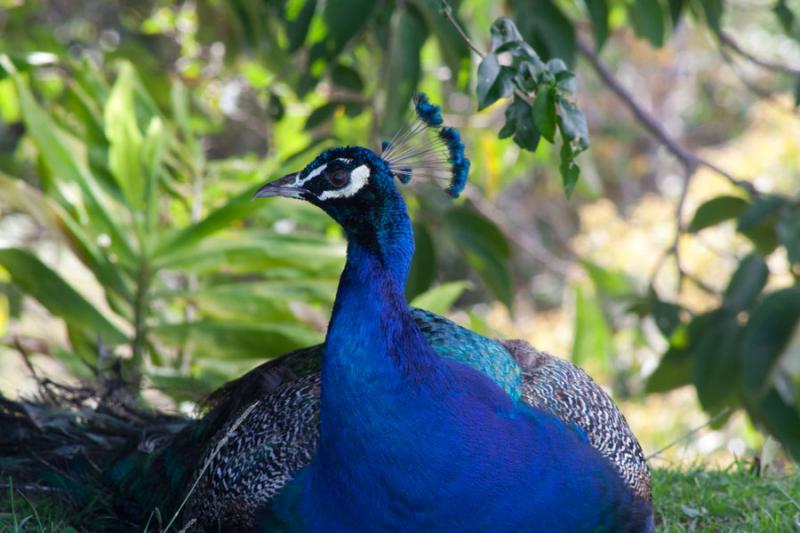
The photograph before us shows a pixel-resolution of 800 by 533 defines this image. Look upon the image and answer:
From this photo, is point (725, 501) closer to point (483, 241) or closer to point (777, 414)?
point (777, 414)

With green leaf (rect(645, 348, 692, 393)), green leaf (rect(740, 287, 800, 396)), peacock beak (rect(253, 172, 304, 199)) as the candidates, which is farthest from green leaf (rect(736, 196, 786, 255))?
peacock beak (rect(253, 172, 304, 199))

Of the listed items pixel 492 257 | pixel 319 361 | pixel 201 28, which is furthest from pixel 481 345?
pixel 201 28

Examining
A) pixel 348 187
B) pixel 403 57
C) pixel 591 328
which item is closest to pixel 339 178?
pixel 348 187

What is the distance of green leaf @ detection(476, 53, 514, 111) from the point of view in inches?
66.0

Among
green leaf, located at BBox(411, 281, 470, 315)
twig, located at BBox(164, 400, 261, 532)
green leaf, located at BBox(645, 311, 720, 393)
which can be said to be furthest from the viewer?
green leaf, located at BBox(411, 281, 470, 315)

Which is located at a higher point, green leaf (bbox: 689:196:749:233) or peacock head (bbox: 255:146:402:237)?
peacock head (bbox: 255:146:402:237)

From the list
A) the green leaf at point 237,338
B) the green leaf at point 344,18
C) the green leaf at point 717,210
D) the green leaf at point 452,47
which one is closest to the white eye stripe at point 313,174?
the green leaf at point 344,18

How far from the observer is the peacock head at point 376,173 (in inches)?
65.2

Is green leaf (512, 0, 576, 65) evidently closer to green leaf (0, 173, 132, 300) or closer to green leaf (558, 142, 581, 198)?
green leaf (558, 142, 581, 198)

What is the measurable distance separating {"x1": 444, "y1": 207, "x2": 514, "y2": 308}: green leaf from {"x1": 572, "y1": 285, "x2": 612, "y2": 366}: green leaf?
16.3 inches

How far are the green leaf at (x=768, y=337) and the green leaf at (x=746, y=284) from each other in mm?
279

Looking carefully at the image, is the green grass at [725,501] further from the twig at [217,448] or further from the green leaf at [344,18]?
the green leaf at [344,18]

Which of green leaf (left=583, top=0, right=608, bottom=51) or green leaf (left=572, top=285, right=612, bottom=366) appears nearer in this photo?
green leaf (left=583, top=0, right=608, bottom=51)

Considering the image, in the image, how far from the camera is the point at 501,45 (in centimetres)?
173
